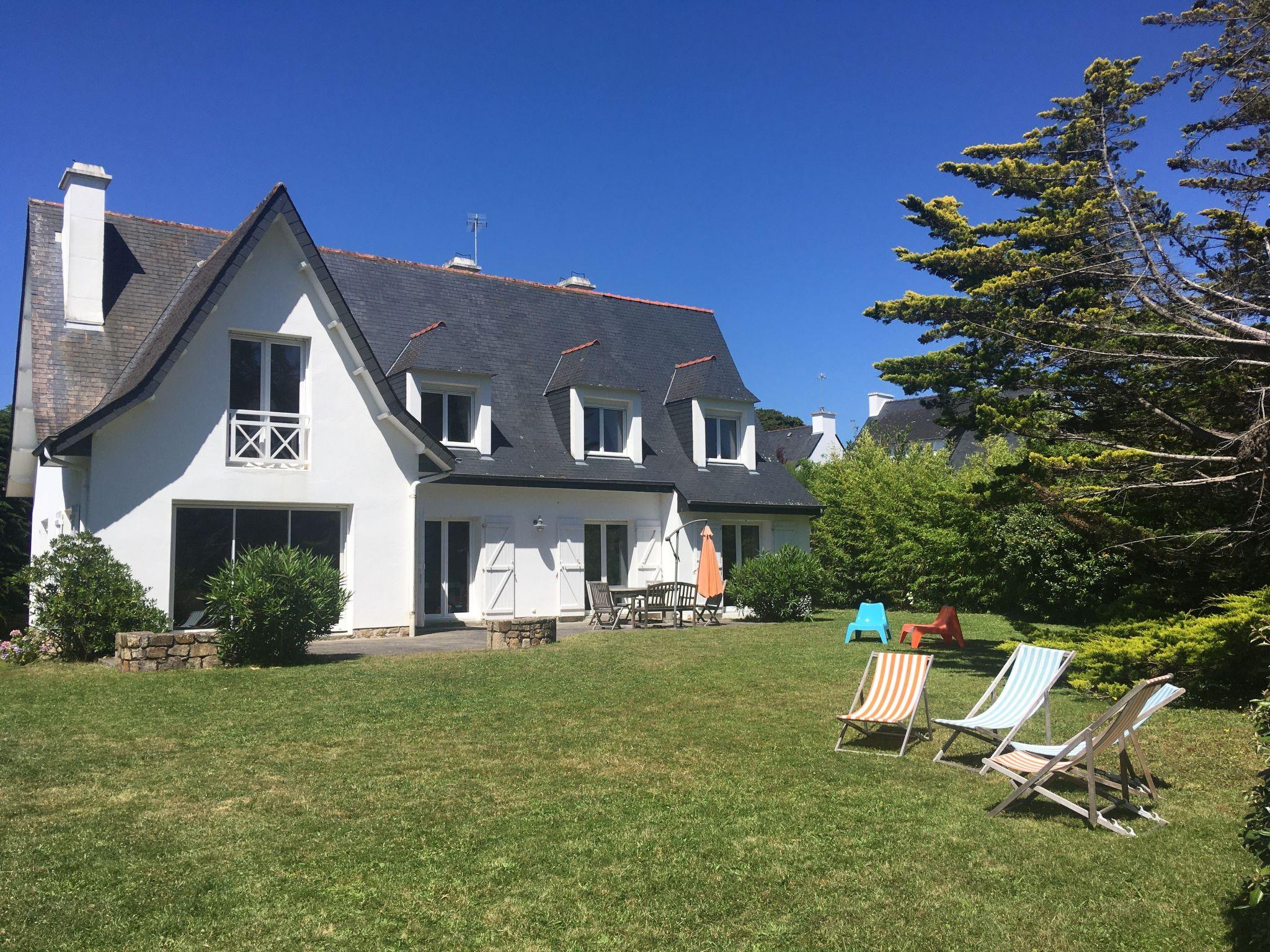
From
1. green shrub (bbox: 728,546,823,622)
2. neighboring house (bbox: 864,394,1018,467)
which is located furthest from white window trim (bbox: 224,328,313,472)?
neighboring house (bbox: 864,394,1018,467)

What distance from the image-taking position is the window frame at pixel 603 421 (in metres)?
22.8

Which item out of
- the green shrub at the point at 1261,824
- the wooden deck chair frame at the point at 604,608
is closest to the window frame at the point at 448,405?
the wooden deck chair frame at the point at 604,608

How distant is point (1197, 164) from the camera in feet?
39.9

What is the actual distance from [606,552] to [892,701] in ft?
46.1

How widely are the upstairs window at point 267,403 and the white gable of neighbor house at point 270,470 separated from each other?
0.57 ft

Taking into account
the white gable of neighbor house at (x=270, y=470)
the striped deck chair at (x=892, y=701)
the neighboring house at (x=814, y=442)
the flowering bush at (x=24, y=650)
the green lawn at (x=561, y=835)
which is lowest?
the green lawn at (x=561, y=835)

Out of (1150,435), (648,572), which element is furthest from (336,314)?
(1150,435)

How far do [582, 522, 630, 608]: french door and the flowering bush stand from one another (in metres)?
10.8

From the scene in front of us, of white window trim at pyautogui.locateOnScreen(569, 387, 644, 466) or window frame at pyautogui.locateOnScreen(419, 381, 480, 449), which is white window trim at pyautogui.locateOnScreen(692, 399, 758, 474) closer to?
white window trim at pyautogui.locateOnScreen(569, 387, 644, 466)

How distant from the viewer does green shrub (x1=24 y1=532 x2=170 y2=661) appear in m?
14.3

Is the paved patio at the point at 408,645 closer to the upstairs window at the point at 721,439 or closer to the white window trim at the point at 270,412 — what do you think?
the white window trim at the point at 270,412

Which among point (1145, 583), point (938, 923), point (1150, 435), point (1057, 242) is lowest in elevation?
point (938, 923)

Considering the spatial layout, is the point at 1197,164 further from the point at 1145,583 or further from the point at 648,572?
the point at 648,572

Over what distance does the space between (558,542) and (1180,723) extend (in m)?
13.9
